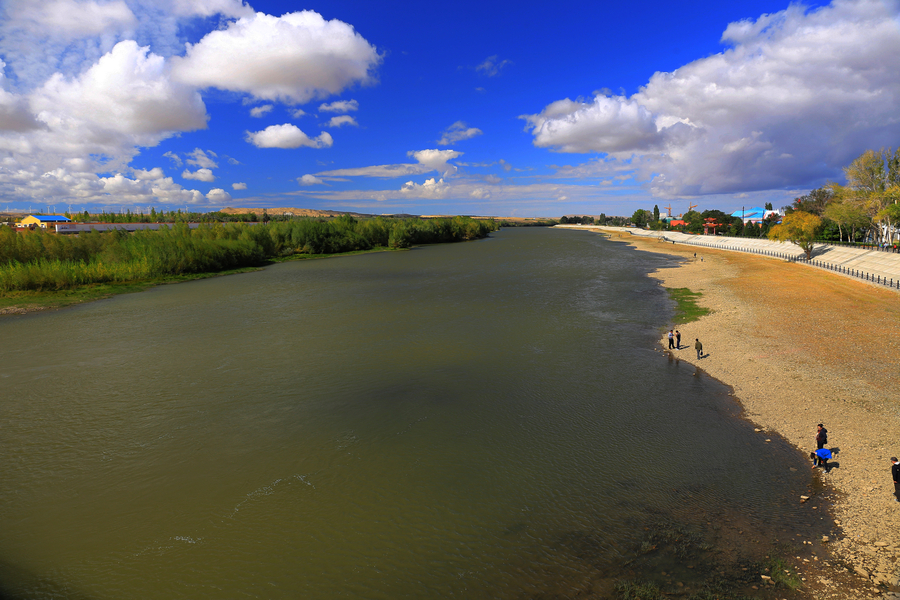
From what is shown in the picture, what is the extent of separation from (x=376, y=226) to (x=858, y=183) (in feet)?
335

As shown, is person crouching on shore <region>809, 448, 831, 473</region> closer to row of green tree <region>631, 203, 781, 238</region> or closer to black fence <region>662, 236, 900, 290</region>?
black fence <region>662, 236, 900, 290</region>

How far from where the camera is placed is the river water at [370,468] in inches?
417

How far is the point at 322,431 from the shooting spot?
1717 cm

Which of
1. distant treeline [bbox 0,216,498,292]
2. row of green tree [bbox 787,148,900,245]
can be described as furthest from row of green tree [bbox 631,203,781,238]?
distant treeline [bbox 0,216,498,292]

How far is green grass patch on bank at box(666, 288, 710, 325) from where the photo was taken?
32.5 metres

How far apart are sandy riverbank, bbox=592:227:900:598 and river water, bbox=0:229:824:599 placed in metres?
1.28

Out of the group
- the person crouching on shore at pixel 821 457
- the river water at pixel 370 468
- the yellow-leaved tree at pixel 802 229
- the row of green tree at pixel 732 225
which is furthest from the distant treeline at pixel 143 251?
the row of green tree at pixel 732 225

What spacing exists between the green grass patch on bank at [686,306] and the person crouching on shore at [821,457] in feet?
61.2

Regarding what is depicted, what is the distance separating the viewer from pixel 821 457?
13.2 meters

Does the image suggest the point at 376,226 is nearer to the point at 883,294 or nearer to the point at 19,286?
the point at 19,286

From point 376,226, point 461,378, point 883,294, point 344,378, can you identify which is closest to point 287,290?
point 344,378

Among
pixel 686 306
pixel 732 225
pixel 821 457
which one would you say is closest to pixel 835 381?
pixel 821 457

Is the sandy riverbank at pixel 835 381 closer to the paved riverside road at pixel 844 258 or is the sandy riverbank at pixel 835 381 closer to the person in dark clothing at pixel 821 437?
the person in dark clothing at pixel 821 437

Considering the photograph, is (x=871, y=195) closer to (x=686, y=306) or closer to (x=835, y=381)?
(x=686, y=306)
